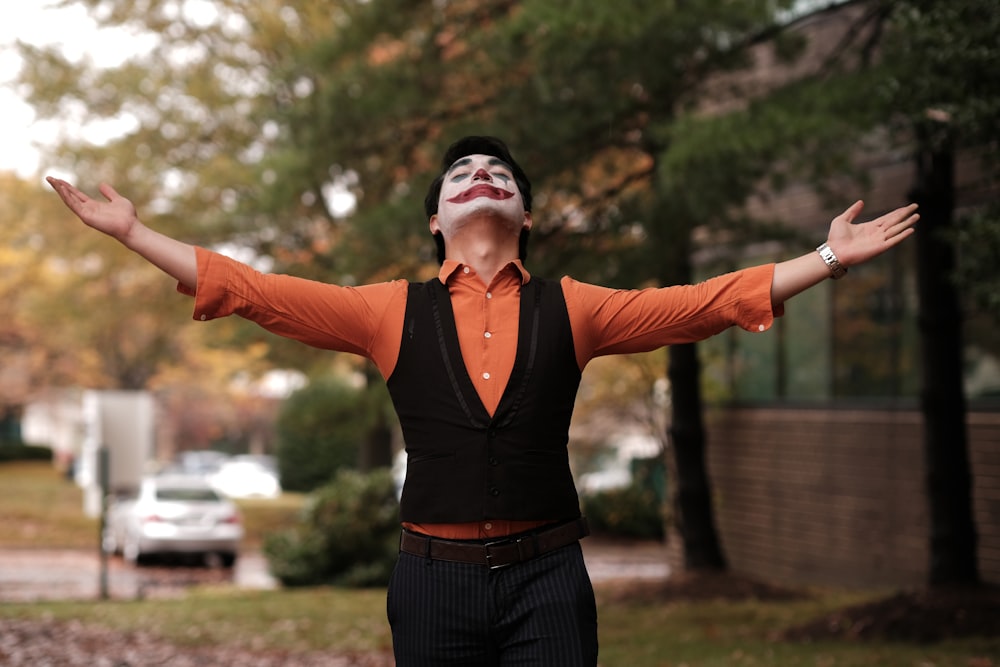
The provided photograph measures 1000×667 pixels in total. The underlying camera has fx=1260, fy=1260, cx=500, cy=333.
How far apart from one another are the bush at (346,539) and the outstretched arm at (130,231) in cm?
1287

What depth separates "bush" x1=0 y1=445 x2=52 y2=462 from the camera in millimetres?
42438

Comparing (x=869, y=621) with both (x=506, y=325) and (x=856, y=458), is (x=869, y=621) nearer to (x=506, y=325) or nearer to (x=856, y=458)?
(x=856, y=458)

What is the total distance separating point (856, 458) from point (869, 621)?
17.8 ft

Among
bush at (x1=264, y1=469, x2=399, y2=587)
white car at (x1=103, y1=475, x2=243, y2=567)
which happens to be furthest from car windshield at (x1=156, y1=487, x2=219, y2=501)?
bush at (x1=264, y1=469, x2=399, y2=587)

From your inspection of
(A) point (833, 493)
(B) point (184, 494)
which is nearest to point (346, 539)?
(A) point (833, 493)

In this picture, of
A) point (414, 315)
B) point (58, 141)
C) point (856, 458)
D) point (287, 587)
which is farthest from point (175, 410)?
point (414, 315)

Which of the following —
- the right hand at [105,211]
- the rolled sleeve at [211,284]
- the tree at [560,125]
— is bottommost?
the rolled sleeve at [211,284]

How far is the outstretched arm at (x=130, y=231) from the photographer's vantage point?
126 inches

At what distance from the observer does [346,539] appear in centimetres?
1605

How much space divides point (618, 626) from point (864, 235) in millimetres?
7769

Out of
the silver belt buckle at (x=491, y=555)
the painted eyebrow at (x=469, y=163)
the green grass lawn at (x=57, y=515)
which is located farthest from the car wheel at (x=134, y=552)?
the silver belt buckle at (x=491, y=555)

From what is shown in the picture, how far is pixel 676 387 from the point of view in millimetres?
13336

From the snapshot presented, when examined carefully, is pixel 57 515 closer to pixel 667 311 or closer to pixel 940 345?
pixel 940 345

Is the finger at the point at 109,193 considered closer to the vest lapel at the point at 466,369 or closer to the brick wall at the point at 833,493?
the vest lapel at the point at 466,369
